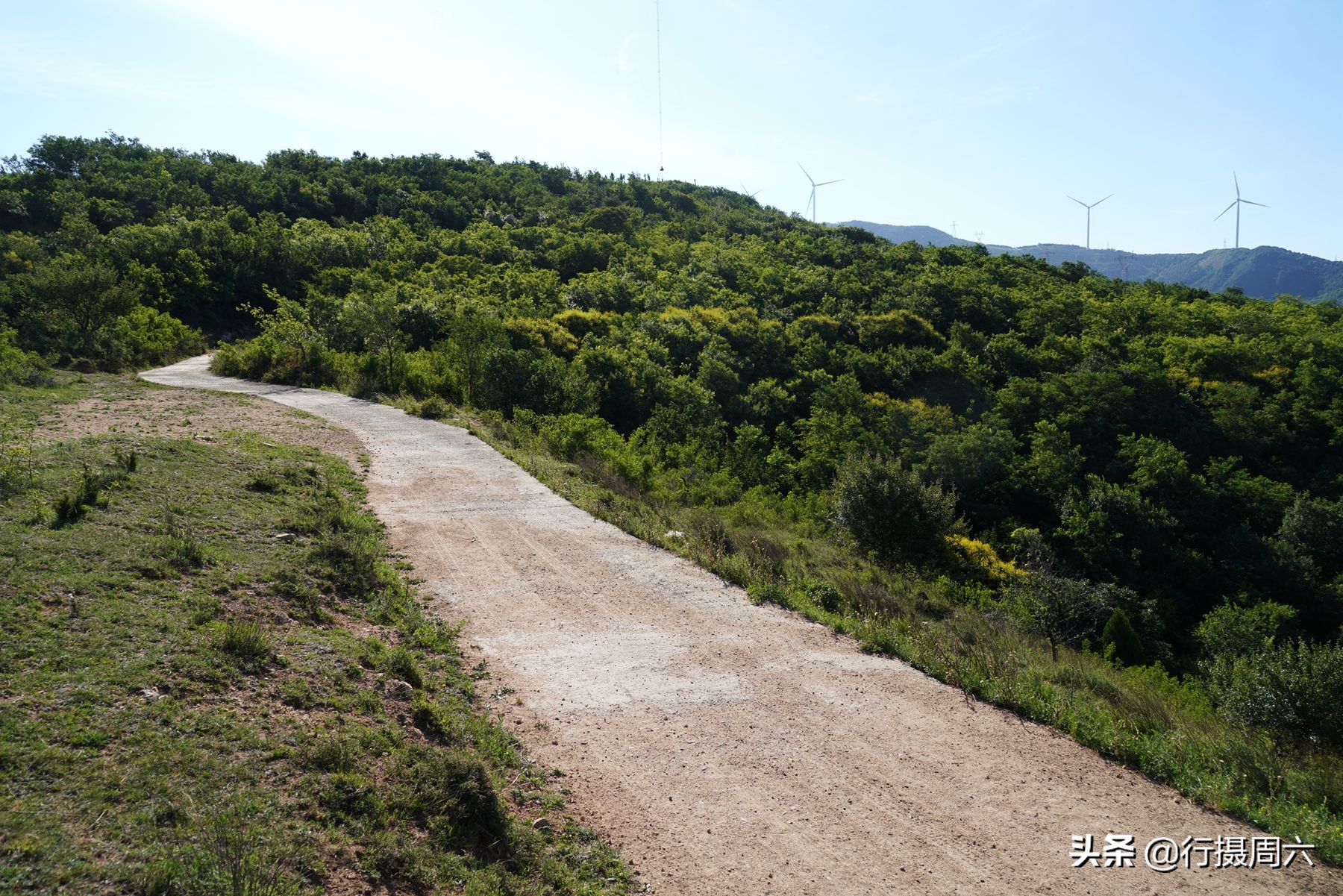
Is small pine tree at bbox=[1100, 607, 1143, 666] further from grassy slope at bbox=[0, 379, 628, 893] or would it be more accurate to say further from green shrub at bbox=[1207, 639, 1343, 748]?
grassy slope at bbox=[0, 379, 628, 893]

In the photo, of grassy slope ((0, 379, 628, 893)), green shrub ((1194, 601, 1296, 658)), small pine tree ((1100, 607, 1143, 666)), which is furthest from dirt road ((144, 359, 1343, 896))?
green shrub ((1194, 601, 1296, 658))

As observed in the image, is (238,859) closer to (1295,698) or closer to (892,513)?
(1295,698)

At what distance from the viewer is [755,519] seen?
1636cm

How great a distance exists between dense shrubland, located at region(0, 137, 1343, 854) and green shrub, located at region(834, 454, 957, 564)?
58 mm

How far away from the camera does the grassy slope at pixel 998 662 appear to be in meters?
5.83

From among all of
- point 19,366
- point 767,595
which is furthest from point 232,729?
point 19,366

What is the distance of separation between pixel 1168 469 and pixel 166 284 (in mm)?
52831

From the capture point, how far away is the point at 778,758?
Result: 6.30m

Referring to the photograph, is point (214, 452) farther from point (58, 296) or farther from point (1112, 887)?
point (58, 296)

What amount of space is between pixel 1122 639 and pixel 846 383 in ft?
78.5

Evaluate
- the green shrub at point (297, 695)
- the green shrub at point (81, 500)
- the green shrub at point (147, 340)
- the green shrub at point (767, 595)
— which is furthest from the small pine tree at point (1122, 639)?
the green shrub at point (147, 340)

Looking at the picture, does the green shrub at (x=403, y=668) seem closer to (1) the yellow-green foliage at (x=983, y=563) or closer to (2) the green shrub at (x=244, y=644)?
(2) the green shrub at (x=244, y=644)

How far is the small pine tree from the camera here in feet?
Result: 60.2

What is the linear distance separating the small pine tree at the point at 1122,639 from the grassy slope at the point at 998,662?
5.30 meters
